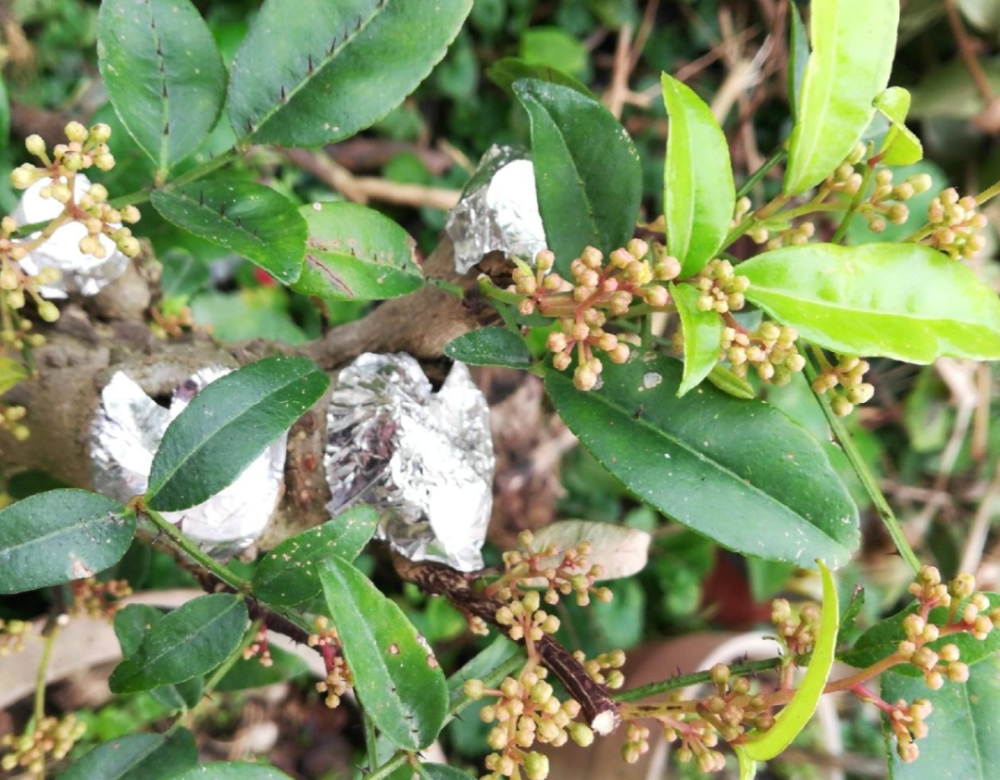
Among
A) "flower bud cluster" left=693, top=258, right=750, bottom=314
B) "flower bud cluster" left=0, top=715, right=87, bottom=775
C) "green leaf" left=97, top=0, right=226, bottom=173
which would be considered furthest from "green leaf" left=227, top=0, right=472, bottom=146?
"flower bud cluster" left=0, top=715, right=87, bottom=775

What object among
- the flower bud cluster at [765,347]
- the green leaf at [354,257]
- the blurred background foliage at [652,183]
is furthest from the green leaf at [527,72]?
the blurred background foliage at [652,183]

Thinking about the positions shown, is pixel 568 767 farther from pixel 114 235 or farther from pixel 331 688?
pixel 114 235

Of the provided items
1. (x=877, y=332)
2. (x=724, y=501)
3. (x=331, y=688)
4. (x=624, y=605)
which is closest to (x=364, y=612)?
(x=331, y=688)

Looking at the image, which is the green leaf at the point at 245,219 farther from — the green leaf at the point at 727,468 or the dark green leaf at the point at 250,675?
the dark green leaf at the point at 250,675

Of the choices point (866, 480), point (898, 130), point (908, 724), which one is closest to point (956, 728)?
point (908, 724)

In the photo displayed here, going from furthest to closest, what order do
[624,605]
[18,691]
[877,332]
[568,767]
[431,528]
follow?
[624,605] < [568,767] < [18,691] < [431,528] < [877,332]

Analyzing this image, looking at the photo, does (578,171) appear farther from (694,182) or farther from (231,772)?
(231,772)
